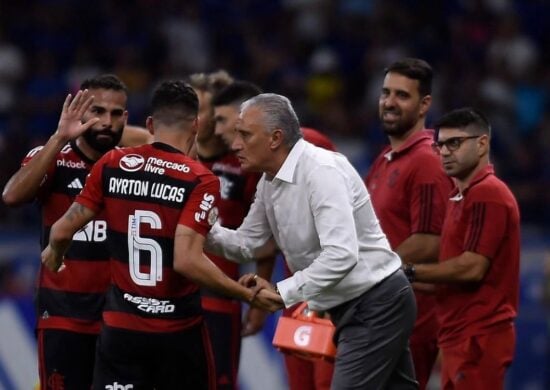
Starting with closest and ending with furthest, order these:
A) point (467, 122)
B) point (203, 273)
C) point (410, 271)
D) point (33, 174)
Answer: point (203, 273) → point (33, 174) → point (410, 271) → point (467, 122)

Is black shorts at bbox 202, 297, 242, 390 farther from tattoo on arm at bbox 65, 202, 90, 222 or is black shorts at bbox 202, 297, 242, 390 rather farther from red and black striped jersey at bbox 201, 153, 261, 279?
tattoo on arm at bbox 65, 202, 90, 222

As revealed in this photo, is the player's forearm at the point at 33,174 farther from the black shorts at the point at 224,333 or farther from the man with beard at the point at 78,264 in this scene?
the black shorts at the point at 224,333

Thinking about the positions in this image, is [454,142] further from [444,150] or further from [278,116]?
[278,116]

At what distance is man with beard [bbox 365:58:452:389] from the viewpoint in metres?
8.24

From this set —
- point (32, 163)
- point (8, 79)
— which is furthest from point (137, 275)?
point (8, 79)

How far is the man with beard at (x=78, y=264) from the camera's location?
7.71m

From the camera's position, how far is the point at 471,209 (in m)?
7.83

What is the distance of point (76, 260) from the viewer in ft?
25.4

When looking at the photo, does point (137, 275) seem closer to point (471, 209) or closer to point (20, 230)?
point (471, 209)

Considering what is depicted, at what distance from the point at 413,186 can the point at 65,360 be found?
2324 millimetres

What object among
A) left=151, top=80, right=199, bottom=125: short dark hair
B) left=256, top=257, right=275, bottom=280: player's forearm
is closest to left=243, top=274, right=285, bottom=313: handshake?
left=151, top=80, right=199, bottom=125: short dark hair

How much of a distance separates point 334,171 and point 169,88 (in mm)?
976

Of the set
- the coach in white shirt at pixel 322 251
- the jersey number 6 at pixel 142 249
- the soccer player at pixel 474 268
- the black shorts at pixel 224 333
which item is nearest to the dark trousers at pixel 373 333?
the coach in white shirt at pixel 322 251

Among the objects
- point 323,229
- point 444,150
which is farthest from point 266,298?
point 444,150
